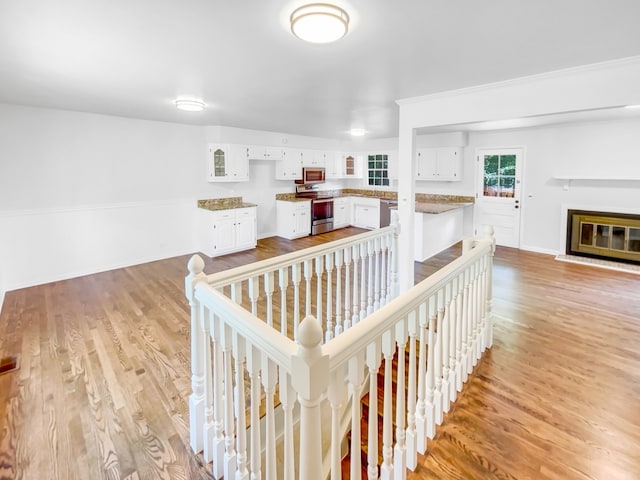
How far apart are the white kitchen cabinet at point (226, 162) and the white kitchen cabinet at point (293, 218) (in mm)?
1227

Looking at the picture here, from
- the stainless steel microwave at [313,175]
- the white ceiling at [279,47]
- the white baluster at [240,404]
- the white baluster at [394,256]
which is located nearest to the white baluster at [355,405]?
the white baluster at [240,404]

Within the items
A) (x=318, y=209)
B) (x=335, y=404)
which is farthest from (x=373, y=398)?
(x=318, y=209)

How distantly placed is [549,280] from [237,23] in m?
4.97

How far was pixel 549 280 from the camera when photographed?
462cm

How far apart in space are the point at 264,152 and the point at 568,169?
223 inches

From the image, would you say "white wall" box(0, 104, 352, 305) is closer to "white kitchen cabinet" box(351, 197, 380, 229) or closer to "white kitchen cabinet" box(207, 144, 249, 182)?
"white kitchen cabinet" box(207, 144, 249, 182)

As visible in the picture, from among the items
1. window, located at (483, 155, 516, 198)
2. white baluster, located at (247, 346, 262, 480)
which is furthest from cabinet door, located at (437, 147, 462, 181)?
white baluster, located at (247, 346, 262, 480)

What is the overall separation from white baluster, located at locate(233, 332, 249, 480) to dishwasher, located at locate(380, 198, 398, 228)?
657cm

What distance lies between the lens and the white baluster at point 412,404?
1604 mm

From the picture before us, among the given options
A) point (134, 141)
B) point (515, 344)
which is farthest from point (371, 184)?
point (515, 344)

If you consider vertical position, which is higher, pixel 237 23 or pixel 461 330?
pixel 237 23

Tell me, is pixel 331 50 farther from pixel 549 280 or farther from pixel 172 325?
pixel 549 280

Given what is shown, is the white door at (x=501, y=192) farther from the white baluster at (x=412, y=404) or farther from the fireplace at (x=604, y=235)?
the white baluster at (x=412, y=404)

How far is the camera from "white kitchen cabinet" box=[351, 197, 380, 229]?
27.1ft
